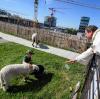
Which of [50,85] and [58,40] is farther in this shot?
[58,40]

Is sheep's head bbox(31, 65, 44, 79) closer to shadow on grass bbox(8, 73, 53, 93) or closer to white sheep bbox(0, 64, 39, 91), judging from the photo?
shadow on grass bbox(8, 73, 53, 93)

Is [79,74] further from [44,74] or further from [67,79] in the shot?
[44,74]

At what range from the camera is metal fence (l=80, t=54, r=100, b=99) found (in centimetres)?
430

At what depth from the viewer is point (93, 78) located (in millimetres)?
4359

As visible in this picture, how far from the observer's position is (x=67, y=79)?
9.41m

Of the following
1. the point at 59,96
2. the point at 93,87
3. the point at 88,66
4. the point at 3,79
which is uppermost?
the point at 88,66

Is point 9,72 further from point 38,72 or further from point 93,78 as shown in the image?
point 93,78

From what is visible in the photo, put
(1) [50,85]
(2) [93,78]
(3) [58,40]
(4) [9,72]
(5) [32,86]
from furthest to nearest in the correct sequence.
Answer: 1. (3) [58,40]
2. (1) [50,85]
3. (5) [32,86]
4. (4) [9,72]
5. (2) [93,78]

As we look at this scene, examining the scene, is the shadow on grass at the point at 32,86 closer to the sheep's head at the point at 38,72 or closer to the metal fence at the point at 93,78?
the sheep's head at the point at 38,72

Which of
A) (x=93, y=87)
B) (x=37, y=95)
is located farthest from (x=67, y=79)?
(x=93, y=87)

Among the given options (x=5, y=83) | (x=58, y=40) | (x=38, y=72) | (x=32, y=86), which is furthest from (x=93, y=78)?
(x=58, y=40)

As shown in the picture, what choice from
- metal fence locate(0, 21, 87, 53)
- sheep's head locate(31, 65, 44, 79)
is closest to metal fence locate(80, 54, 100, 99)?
sheep's head locate(31, 65, 44, 79)

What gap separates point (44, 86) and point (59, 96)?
0.91 m

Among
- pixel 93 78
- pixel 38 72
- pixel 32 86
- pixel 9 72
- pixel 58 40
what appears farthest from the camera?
pixel 58 40
